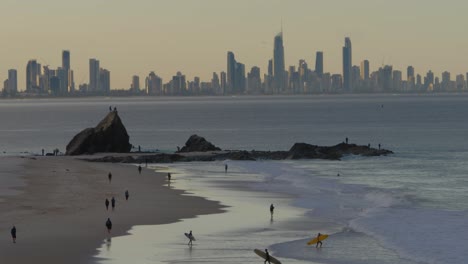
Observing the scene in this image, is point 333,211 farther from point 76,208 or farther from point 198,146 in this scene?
point 198,146

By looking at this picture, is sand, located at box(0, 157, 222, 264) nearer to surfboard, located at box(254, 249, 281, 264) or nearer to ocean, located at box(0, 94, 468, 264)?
ocean, located at box(0, 94, 468, 264)

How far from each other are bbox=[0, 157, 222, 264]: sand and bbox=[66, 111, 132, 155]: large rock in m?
17.4

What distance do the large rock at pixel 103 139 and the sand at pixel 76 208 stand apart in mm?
17378

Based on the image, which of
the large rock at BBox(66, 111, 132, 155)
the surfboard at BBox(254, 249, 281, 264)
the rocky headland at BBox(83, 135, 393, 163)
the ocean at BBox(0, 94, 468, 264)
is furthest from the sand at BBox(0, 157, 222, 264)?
the large rock at BBox(66, 111, 132, 155)

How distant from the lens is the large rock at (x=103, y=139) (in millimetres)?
107250

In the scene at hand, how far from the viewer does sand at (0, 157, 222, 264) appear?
42.6m

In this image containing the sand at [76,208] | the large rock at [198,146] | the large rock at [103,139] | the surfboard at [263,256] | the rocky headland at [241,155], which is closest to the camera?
the surfboard at [263,256]

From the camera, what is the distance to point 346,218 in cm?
5434

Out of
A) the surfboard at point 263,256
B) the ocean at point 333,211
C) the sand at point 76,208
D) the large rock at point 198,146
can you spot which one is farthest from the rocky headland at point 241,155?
the surfboard at point 263,256

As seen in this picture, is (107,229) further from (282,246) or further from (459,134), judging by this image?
(459,134)

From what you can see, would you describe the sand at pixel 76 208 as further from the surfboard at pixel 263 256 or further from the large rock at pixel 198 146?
the large rock at pixel 198 146

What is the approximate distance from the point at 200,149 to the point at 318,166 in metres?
19.3

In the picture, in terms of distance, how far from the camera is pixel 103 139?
108 meters

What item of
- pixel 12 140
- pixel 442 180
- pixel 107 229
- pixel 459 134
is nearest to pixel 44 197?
pixel 107 229
